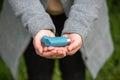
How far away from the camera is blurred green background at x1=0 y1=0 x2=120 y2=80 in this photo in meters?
2.29

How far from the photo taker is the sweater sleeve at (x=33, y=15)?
1.19m

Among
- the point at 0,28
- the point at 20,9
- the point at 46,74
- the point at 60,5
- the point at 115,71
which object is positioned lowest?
the point at 115,71

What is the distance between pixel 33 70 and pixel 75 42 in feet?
1.76

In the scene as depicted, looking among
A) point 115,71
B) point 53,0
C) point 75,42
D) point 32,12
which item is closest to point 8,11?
point 53,0

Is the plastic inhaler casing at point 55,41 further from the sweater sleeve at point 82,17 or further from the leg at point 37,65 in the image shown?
the leg at point 37,65

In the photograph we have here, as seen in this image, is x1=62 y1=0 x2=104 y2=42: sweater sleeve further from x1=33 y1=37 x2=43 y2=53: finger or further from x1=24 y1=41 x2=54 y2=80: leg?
x1=24 y1=41 x2=54 y2=80: leg

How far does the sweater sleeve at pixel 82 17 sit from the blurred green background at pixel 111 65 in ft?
3.44

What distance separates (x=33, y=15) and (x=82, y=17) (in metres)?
0.15

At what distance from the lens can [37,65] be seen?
5.37ft

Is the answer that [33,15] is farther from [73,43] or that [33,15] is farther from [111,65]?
[111,65]

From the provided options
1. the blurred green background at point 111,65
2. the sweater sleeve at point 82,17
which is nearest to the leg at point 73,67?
the sweater sleeve at point 82,17

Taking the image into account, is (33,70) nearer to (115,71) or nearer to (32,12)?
(32,12)

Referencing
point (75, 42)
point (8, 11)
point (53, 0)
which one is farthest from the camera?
point (8, 11)

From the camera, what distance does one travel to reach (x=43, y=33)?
1.17m
